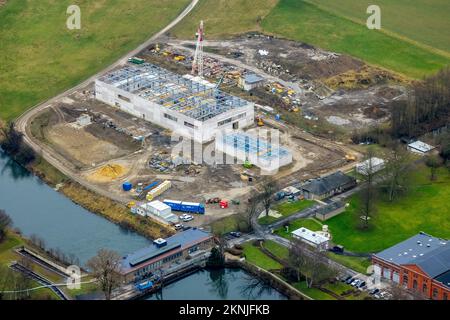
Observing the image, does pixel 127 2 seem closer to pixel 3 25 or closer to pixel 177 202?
pixel 3 25

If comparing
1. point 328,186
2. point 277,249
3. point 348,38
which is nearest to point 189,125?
point 328,186

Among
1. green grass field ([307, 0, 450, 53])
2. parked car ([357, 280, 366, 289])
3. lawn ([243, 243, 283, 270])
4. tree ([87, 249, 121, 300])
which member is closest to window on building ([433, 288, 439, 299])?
parked car ([357, 280, 366, 289])

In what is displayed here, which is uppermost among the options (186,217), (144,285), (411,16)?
(411,16)

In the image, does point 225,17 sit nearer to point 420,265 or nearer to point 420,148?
point 420,148

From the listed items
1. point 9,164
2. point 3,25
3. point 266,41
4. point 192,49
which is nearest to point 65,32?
point 3,25

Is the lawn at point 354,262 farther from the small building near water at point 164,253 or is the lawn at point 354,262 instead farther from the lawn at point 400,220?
the small building near water at point 164,253

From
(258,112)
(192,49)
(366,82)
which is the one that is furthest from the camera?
(192,49)

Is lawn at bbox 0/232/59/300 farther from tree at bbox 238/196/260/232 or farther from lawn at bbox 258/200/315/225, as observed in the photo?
lawn at bbox 258/200/315/225
